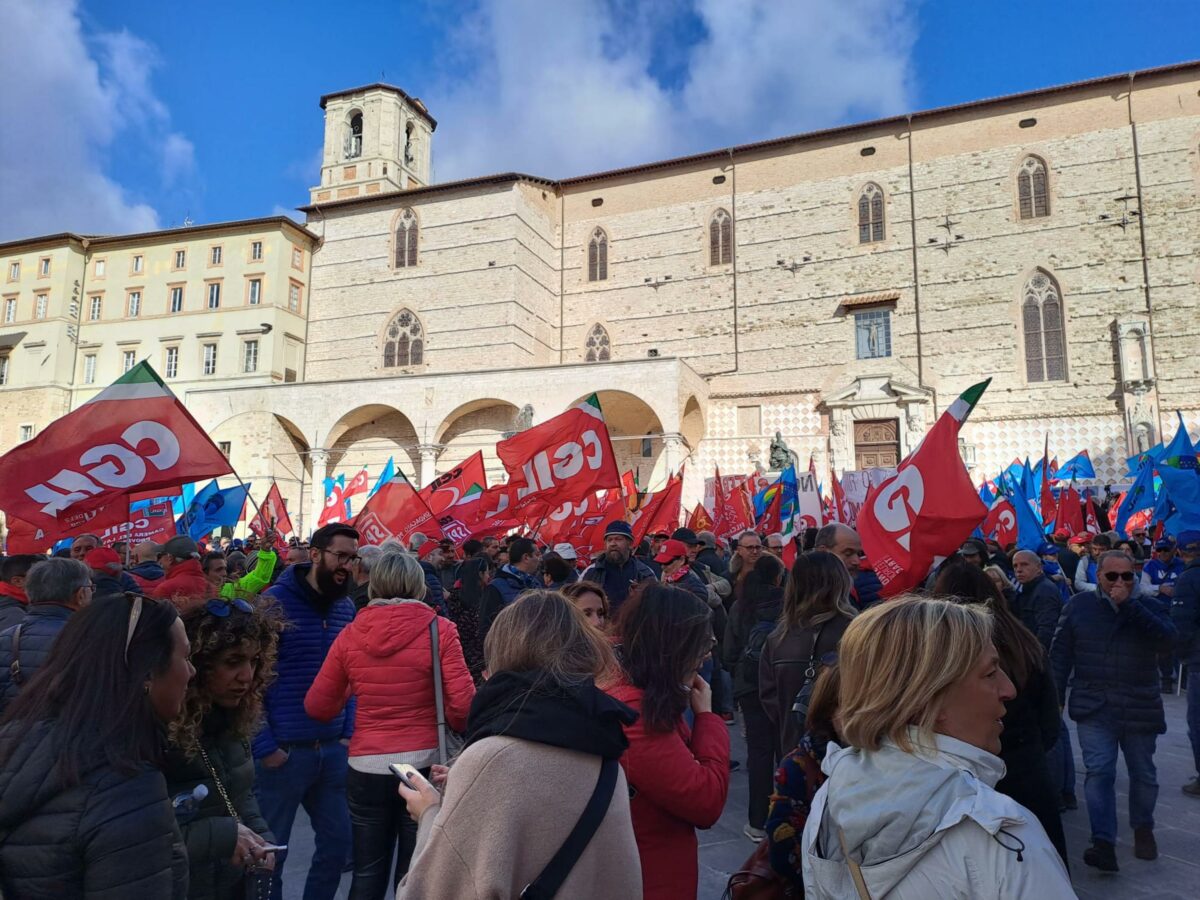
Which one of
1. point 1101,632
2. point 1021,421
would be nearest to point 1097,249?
point 1021,421

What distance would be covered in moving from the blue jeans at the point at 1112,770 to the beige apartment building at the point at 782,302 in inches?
791

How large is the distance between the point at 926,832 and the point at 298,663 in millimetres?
3023

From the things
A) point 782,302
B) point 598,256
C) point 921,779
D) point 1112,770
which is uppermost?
point 598,256

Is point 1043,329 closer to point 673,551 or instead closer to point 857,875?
point 673,551

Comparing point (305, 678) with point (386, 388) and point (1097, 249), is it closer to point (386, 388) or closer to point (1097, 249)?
point (386, 388)

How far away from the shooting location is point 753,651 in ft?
16.7

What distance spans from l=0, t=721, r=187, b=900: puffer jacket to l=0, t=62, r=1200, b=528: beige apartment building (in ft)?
76.0

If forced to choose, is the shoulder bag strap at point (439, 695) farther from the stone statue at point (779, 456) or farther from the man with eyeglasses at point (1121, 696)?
the stone statue at point (779, 456)

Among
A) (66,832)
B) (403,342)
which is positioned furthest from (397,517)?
(403,342)

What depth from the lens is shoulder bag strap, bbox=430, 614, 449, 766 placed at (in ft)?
10.7

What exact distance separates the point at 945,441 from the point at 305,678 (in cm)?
425

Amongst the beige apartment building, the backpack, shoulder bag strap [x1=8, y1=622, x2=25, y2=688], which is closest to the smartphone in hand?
shoulder bag strap [x1=8, y1=622, x2=25, y2=688]

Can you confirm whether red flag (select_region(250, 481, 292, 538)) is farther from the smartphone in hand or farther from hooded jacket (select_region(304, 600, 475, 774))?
the smartphone in hand

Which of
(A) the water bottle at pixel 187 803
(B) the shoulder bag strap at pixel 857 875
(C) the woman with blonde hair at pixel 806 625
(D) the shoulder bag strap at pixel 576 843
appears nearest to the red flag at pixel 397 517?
(C) the woman with blonde hair at pixel 806 625
